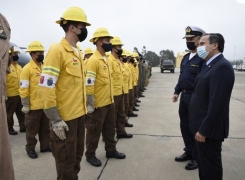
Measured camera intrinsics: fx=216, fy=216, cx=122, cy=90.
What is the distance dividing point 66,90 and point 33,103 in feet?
5.88

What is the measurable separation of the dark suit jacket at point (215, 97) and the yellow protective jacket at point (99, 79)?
60.9 inches

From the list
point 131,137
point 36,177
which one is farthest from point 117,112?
point 36,177

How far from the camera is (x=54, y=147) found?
239cm

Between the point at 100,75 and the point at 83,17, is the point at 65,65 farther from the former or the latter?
the point at 100,75

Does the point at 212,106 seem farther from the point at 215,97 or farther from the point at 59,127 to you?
the point at 59,127

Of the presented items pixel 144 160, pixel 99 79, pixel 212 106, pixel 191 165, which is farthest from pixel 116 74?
pixel 212 106

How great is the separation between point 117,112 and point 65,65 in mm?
2505

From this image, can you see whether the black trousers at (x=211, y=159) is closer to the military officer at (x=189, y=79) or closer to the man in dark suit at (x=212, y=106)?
the man in dark suit at (x=212, y=106)

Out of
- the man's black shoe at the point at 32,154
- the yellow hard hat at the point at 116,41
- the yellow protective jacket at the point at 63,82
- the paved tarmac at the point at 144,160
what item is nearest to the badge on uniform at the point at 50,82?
the yellow protective jacket at the point at 63,82

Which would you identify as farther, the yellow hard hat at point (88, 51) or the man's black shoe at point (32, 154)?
the yellow hard hat at point (88, 51)

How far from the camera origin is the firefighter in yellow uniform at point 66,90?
220 centimetres

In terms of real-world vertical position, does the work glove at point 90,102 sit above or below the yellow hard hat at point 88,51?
below

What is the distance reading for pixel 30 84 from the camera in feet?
12.7

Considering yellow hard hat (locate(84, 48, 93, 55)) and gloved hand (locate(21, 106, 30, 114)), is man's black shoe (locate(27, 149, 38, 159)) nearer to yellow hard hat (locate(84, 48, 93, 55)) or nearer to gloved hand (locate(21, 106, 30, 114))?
gloved hand (locate(21, 106, 30, 114))
